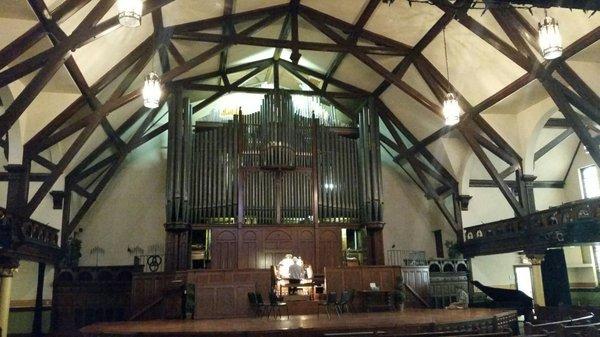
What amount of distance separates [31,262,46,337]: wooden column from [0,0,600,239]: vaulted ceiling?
1.42 meters

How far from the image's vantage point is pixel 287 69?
16438 mm

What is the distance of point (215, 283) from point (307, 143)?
5.66 m

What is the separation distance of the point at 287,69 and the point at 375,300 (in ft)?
27.0

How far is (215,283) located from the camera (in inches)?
467

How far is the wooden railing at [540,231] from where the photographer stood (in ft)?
36.0

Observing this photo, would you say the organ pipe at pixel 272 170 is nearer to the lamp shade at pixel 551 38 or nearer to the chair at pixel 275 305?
the chair at pixel 275 305

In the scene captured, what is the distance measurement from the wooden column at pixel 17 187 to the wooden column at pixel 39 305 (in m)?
2.68

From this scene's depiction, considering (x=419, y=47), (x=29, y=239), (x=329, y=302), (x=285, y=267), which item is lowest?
(x=329, y=302)

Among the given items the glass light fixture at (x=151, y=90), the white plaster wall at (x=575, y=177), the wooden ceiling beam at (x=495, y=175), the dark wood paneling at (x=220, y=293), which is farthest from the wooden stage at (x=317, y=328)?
the white plaster wall at (x=575, y=177)

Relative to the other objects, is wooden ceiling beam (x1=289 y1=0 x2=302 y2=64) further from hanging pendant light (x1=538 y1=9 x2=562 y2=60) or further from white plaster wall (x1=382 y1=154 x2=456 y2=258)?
hanging pendant light (x1=538 y1=9 x2=562 y2=60)

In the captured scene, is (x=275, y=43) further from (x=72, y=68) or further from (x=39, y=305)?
(x=39, y=305)

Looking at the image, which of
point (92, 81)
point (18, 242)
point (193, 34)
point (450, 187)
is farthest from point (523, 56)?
point (18, 242)

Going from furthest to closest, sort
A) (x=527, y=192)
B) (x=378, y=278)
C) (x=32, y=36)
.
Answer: (x=527, y=192) → (x=378, y=278) → (x=32, y=36)

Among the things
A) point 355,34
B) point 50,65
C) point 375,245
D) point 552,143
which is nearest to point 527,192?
point 552,143
